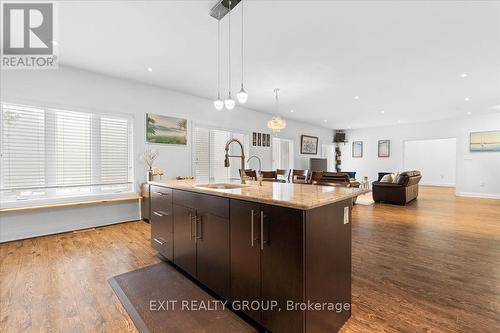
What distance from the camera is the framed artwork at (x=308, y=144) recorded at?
887cm

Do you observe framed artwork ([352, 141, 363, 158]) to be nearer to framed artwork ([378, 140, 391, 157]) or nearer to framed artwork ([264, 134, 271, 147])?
framed artwork ([378, 140, 391, 157])

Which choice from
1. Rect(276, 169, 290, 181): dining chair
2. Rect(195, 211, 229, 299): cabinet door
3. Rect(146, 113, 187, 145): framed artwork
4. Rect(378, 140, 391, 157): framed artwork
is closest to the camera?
Rect(195, 211, 229, 299): cabinet door

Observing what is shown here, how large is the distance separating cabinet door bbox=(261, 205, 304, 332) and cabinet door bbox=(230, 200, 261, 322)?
61 mm

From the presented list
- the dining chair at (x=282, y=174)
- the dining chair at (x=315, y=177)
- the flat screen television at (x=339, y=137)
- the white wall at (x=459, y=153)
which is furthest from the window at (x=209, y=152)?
the white wall at (x=459, y=153)

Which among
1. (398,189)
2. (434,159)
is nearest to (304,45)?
(398,189)

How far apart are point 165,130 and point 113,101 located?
3.47ft

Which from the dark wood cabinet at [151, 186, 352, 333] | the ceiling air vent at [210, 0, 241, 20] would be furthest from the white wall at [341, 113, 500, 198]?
the ceiling air vent at [210, 0, 241, 20]

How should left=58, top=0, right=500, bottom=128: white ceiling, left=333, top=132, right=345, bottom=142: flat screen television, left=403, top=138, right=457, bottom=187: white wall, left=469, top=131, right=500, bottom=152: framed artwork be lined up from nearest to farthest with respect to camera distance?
left=58, top=0, right=500, bottom=128: white ceiling < left=469, top=131, right=500, bottom=152: framed artwork < left=403, top=138, right=457, bottom=187: white wall < left=333, top=132, right=345, bottom=142: flat screen television

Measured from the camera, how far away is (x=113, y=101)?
4.19 metres

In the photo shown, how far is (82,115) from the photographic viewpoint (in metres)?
3.95

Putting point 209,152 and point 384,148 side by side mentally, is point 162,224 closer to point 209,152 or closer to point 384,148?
point 209,152

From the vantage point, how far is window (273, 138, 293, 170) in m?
7.90

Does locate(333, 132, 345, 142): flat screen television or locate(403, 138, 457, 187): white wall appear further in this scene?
locate(333, 132, 345, 142): flat screen television

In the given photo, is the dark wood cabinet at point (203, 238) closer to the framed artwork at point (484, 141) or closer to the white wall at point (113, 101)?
the white wall at point (113, 101)
